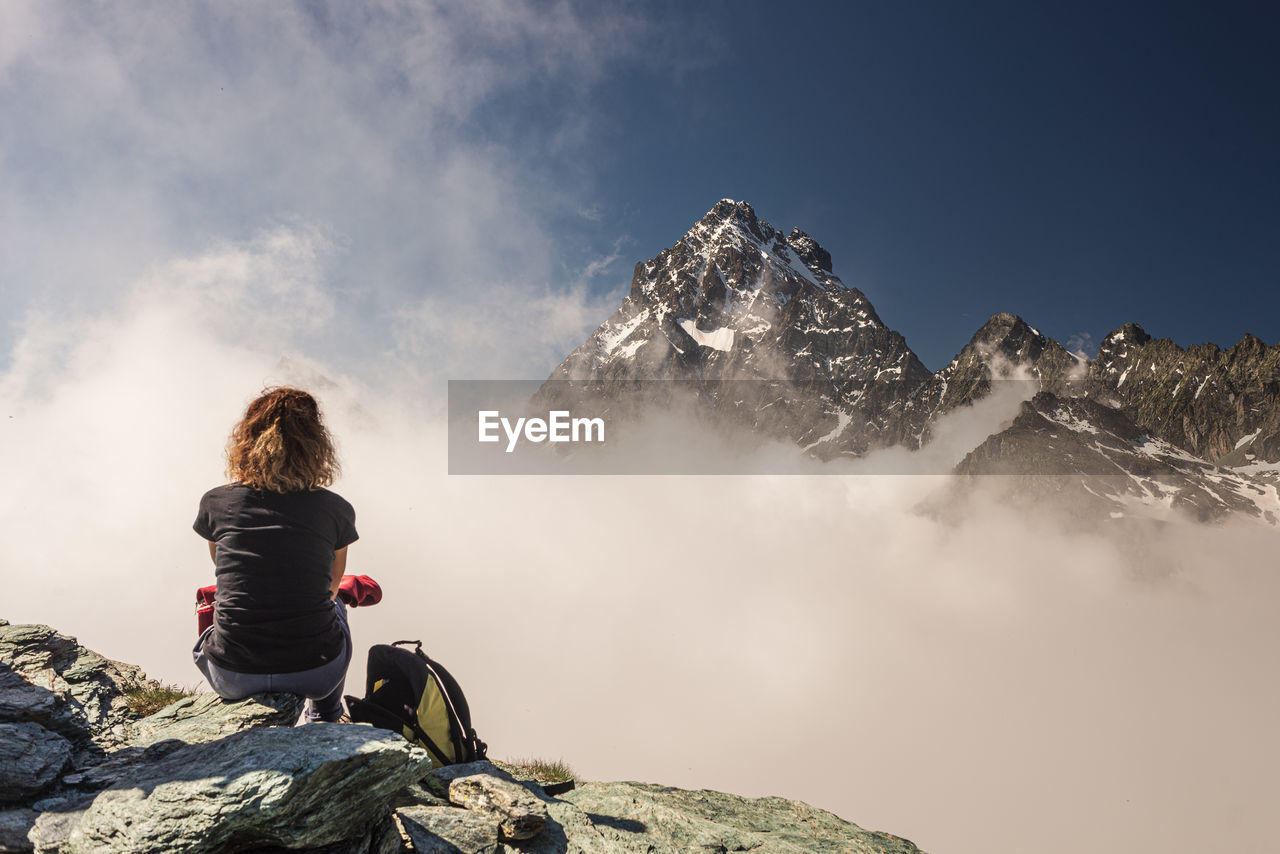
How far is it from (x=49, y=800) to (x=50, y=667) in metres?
3.83

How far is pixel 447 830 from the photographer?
5.04 meters

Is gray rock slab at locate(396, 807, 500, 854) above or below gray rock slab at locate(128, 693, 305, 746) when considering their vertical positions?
below

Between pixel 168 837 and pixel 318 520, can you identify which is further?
pixel 318 520

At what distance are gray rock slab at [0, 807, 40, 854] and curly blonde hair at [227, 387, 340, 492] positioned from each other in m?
2.78

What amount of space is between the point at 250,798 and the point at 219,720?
1837 millimetres

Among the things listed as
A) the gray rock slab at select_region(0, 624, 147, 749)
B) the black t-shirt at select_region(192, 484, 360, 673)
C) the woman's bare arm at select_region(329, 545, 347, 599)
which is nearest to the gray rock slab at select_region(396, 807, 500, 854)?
the black t-shirt at select_region(192, 484, 360, 673)

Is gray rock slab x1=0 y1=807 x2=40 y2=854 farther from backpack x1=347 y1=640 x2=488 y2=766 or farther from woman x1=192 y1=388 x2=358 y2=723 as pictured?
backpack x1=347 y1=640 x2=488 y2=766

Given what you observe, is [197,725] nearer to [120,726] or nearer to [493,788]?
[120,726]

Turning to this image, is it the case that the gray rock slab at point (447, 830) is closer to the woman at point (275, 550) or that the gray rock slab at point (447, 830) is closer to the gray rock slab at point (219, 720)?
the gray rock slab at point (219, 720)

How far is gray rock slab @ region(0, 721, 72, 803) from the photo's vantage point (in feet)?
15.0

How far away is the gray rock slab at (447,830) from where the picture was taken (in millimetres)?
4879

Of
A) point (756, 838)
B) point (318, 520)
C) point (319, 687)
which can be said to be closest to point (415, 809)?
point (319, 687)

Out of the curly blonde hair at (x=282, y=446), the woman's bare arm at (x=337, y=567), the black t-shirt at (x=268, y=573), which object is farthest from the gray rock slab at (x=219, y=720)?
the curly blonde hair at (x=282, y=446)

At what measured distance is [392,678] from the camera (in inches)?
265
